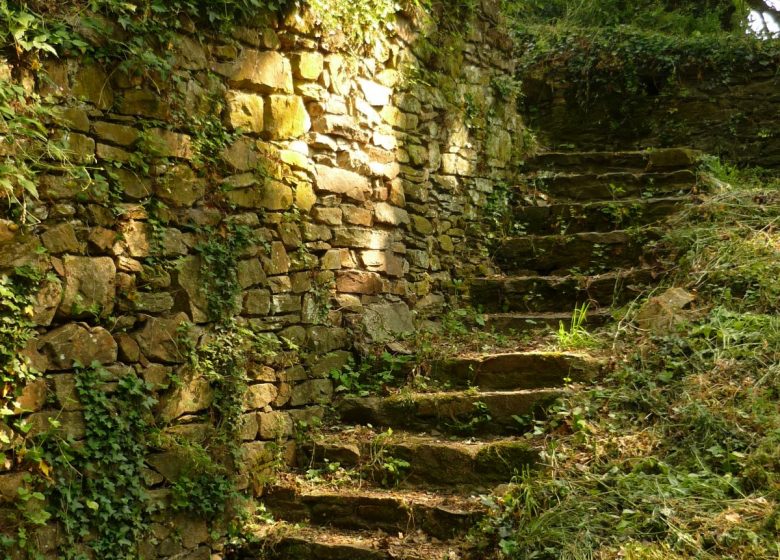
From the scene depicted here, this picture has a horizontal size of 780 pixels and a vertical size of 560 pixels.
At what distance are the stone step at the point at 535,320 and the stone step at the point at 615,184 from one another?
59.6 inches

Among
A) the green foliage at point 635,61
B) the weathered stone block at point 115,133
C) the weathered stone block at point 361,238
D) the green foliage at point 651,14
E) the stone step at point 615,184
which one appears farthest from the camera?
the green foliage at point 651,14

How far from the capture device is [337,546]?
3865 millimetres

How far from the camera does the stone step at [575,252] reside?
608 centimetres

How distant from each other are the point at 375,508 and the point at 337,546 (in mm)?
300

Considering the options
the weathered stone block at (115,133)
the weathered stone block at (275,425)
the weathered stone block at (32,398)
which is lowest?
the weathered stone block at (275,425)

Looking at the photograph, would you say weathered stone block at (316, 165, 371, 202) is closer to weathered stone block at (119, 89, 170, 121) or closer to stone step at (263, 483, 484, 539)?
weathered stone block at (119, 89, 170, 121)

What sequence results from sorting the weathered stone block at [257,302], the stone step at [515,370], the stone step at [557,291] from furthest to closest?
1. the stone step at [557,291]
2. the stone step at [515,370]
3. the weathered stone block at [257,302]

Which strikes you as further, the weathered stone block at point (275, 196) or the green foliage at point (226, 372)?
the weathered stone block at point (275, 196)

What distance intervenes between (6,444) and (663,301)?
147 inches

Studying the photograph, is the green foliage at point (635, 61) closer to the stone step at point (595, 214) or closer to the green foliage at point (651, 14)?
the green foliage at point (651, 14)

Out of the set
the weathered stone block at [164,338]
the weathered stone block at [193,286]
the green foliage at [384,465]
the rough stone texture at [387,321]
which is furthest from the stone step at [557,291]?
the weathered stone block at [164,338]

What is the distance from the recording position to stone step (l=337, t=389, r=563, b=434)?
4.43 m

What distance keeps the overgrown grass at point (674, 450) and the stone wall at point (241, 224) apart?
59.4 inches

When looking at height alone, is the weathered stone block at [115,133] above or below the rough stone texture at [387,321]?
above
